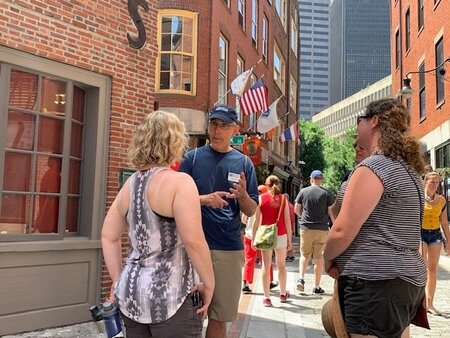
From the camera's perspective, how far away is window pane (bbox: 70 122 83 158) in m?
5.75

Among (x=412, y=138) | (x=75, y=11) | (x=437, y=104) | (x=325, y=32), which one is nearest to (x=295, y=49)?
(x=437, y=104)

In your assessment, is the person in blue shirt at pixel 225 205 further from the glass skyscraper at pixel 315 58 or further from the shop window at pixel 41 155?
the glass skyscraper at pixel 315 58

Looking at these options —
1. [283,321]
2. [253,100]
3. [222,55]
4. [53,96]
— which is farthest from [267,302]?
[222,55]

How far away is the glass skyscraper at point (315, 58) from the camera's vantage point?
188750 millimetres

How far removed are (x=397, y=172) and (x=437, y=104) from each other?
15.8m

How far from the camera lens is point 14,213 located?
514 centimetres

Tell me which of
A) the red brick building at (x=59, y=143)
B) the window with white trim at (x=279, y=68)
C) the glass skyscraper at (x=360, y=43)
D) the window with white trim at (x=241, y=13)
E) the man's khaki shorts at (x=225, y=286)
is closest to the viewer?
the man's khaki shorts at (x=225, y=286)

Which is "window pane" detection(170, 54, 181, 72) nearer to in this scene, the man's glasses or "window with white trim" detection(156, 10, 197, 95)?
"window with white trim" detection(156, 10, 197, 95)

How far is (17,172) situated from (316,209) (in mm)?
4484

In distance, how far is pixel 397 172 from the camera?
243 cm

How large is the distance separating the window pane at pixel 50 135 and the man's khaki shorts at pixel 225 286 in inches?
113

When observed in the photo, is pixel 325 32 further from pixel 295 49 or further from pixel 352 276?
pixel 352 276

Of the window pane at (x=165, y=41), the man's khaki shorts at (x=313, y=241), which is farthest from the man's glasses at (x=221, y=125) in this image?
the window pane at (x=165, y=41)

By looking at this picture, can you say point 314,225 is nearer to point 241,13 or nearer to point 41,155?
point 41,155
